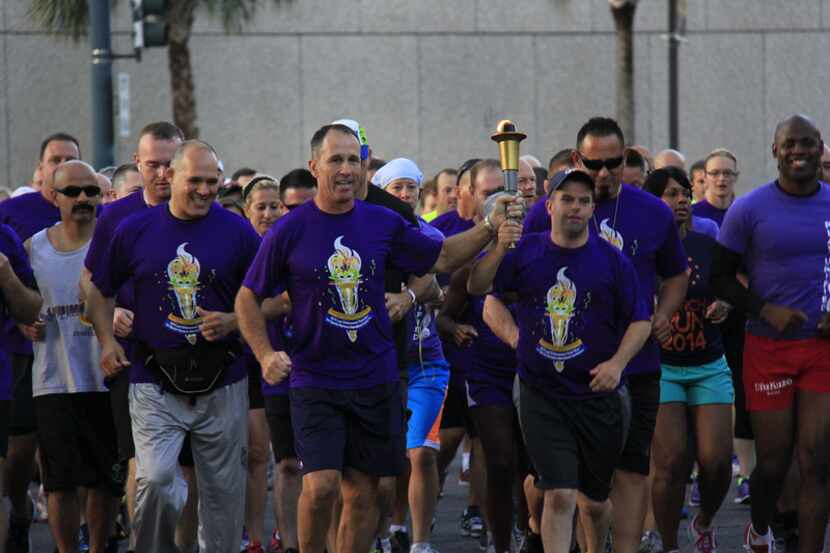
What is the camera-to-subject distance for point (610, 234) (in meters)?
8.71

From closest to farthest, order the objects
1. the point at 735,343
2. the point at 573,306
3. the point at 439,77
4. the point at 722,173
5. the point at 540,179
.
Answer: the point at 573,306, the point at 735,343, the point at 722,173, the point at 540,179, the point at 439,77

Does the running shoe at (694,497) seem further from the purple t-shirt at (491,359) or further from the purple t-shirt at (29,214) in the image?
the purple t-shirt at (29,214)

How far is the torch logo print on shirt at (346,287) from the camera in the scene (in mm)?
7883

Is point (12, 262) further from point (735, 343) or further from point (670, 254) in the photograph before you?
point (735, 343)

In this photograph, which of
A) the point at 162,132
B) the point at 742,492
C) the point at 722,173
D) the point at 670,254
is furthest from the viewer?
the point at 722,173

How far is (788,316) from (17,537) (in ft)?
14.9

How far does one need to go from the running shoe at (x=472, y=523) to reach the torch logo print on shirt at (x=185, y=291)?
3.64m

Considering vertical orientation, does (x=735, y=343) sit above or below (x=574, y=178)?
below

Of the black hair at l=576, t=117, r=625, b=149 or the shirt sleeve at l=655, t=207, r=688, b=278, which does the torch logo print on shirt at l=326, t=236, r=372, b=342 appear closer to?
the black hair at l=576, t=117, r=625, b=149

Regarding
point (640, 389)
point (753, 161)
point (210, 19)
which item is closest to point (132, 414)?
point (640, 389)

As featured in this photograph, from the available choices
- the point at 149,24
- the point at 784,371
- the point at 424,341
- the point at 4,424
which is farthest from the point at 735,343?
the point at 149,24

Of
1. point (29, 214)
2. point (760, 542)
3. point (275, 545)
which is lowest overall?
point (275, 545)

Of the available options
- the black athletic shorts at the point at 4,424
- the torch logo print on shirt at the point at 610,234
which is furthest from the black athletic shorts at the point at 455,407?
the black athletic shorts at the point at 4,424

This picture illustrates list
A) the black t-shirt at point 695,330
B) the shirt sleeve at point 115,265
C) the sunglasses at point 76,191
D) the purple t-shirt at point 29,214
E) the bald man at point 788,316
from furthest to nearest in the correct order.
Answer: the purple t-shirt at point 29,214 < the black t-shirt at point 695,330 < the sunglasses at point 76,191 < the bald man at point 788,316 < the shirt sleeve at point 115,265
